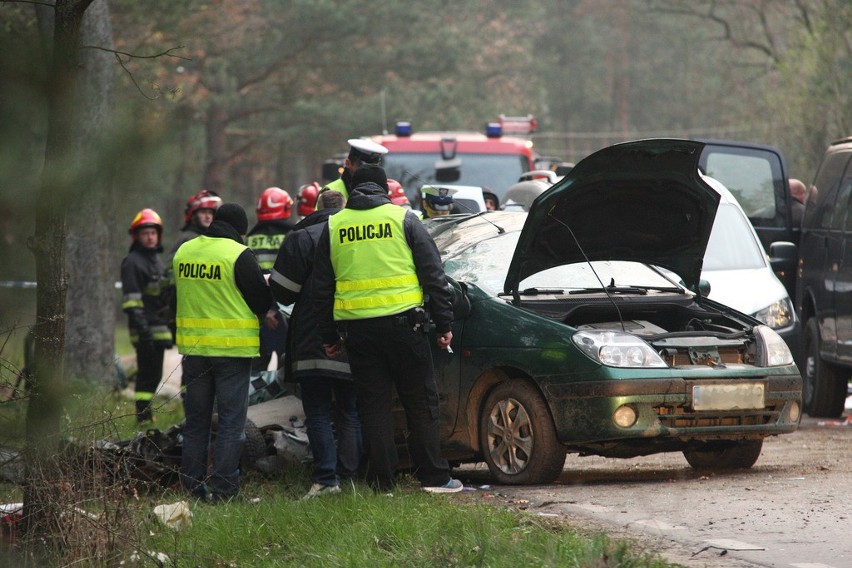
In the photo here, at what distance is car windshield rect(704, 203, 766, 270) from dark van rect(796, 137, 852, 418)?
0.84 metres

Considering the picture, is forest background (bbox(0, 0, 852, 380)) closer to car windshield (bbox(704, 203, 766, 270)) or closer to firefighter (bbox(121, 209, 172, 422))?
firefighter (bbox(121, 209, 172, 422))

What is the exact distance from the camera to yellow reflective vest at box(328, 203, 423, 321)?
25.8ft

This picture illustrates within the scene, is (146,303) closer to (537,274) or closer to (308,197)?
(308,197)

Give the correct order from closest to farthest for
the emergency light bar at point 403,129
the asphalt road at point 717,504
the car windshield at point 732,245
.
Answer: the asphalt road at point 717,504 → the car windshield at point 732,245 → the emergency light bar at point 403,129

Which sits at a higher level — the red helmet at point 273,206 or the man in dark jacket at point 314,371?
the red helmet at point 273,206

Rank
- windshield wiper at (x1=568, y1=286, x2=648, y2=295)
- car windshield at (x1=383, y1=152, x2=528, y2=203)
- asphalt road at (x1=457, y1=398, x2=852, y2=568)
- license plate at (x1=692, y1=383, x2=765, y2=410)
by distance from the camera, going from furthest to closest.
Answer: car windshield at (x1=383, y1=152, x2=528, y2=203), windshield wiper at (x1=568, y1=286, x2=648, y2=295), license plate at (x1=692, y1=383, x2=765, y2=410), asphalt road at (x1=457, y1=398, x2=852, y2=568)

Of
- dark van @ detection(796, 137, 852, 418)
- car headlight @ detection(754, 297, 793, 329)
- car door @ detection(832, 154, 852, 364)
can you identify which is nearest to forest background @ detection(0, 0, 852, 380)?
car headlight @ detection(754, 297, 793, 329)

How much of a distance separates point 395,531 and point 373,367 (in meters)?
1.53

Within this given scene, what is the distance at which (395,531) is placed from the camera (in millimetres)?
6578

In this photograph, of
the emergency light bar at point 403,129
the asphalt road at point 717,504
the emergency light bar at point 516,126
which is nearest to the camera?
the asphalt road at point 717,504

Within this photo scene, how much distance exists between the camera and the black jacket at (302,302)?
8.20 metres

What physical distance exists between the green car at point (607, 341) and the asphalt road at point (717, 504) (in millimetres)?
229

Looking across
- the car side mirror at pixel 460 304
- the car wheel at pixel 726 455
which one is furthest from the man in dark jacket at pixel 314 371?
the car wheel at pixel 726 455

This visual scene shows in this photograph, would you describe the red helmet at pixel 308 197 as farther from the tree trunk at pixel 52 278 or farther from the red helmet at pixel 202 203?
the tree trunk at pixel 52 278
